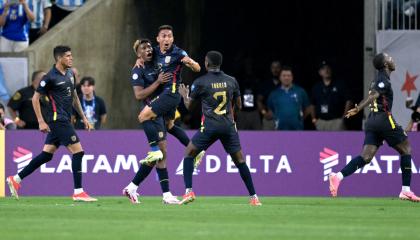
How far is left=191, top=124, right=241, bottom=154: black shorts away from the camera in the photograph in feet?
61.2

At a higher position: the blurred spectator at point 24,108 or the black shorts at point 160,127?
the black shorts at point 160,127

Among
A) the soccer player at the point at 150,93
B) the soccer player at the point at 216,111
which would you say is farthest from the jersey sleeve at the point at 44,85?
the soccer player at the point at 216,111

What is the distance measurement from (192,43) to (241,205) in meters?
11.6

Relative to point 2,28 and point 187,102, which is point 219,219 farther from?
point 2,28

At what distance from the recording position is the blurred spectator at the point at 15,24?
→ 1054 inches

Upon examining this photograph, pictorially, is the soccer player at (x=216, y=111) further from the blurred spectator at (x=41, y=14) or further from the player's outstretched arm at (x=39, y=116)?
the blurred spectator at (x=41, y=14)

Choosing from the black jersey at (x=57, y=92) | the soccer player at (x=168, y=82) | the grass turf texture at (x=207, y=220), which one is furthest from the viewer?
the black jersey at (x=57, y=92)

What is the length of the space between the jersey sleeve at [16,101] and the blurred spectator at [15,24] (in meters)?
2.29

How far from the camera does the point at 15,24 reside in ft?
88.4

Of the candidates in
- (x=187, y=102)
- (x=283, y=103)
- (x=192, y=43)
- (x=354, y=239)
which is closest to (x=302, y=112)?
(x=283, y=103)

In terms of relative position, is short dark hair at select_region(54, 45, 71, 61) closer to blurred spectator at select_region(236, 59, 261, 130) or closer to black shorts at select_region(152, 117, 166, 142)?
black shorts at select_region(152, 117, 166, 142)

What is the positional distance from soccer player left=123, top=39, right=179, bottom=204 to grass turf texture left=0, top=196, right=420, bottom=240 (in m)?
0.34

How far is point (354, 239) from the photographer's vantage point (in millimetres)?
13461

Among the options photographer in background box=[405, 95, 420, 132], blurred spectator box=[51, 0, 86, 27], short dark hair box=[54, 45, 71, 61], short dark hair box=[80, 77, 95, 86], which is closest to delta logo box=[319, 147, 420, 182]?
photographer in background box=[405, 95, 420, 132]
